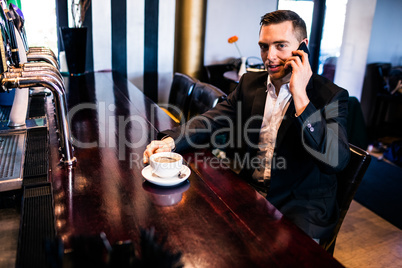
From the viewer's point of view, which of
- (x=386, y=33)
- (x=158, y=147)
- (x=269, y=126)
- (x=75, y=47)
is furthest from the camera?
(x=386, y=33)

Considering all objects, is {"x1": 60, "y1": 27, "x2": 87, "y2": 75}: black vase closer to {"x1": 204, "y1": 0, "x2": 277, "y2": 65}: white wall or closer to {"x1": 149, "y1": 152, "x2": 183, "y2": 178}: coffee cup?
{"x1": 204, "y1": 0, "x2": 277, "y2": 65}: white wall

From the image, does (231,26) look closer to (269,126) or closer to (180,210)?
(269,126)

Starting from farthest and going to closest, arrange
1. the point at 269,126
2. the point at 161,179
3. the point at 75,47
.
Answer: the point at 75,47
the point at 269,126
the point at 161,179

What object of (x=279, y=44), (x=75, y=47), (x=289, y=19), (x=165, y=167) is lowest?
(x=165, y=167)

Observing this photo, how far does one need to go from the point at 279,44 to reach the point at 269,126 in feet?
1.36

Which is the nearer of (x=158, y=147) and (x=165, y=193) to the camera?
(x=165, y=193)

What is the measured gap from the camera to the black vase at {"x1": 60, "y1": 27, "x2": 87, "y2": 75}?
310 centimetres

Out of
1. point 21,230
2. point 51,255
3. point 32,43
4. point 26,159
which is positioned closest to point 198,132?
point 26,159

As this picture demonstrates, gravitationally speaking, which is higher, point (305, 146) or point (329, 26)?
point (329, 26)

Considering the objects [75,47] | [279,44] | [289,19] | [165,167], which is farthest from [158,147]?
[75,47]

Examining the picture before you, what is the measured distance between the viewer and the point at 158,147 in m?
1.44

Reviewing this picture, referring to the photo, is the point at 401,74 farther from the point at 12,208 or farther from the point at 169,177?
Result: the point at 12,208

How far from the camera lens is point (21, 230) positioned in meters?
0.92

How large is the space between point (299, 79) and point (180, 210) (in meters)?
0.78
